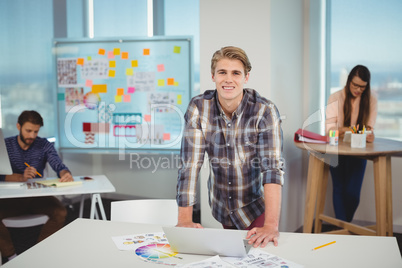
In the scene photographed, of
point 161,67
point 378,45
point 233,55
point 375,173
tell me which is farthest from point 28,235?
point 378,45

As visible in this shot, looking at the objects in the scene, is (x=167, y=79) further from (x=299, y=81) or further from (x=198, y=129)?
(x=198, y=129)

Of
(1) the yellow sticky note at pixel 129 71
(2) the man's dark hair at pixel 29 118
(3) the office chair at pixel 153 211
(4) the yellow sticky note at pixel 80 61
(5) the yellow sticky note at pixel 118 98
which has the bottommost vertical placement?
(3) the office chair at pixel 153 211

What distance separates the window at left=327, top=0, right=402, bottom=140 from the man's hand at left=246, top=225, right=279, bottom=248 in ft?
9.40

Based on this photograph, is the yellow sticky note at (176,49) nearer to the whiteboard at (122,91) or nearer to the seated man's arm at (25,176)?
the whiteboard at (122,91)

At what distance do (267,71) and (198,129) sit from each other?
134cm

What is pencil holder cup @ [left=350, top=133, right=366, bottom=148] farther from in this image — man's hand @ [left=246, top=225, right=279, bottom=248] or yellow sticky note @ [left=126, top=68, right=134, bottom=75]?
yellow sticky note @ [left=126, top=68, right=134, bottom=75]

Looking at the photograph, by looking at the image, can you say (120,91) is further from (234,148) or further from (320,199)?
(234,148)

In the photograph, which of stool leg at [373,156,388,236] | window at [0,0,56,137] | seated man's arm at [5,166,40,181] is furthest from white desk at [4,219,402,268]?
window at [0,0,56,137]

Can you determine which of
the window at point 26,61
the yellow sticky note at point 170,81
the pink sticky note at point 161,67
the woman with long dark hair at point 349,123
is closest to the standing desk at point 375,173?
the woman with long dark hair at point 349,123

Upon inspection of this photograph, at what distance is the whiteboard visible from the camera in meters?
4.57

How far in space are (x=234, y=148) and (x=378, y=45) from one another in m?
2.70

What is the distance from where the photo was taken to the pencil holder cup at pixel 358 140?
10.7ft

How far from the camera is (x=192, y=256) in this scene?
1614mm

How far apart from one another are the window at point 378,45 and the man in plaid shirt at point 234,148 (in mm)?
2476
